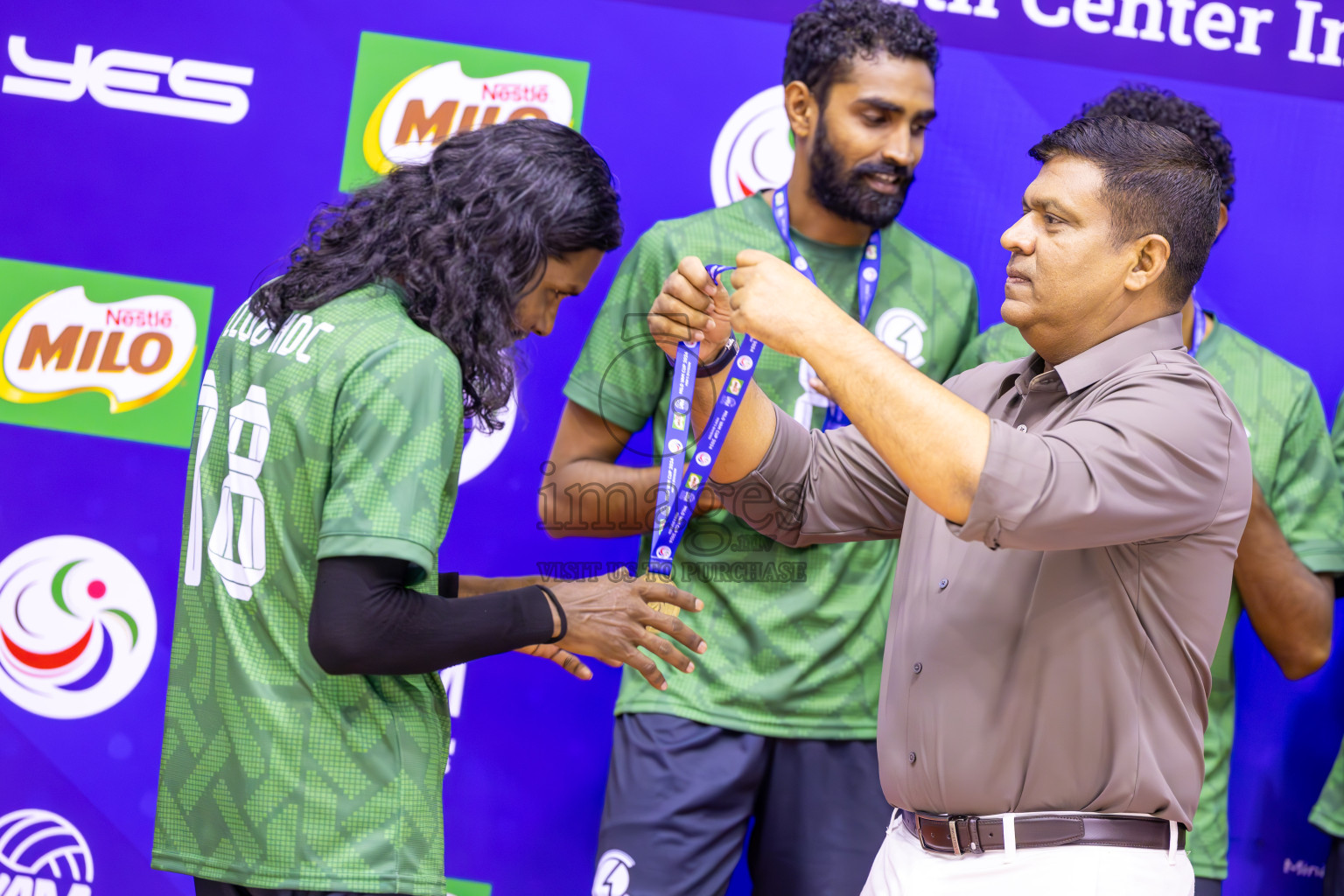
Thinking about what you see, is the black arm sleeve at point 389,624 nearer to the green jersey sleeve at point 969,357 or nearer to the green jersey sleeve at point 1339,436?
the green jersey sleeve at point 969,357

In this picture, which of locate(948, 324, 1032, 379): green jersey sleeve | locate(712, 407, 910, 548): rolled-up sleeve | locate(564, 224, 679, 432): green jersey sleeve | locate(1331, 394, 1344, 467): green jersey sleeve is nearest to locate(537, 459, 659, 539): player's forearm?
locate(564, 224, 679, 432): green jersey sleeve

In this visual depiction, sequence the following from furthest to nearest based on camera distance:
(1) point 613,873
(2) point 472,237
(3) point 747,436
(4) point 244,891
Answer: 1. (1) point 613,873
2. (3) point 747,436
3. (2) point 472,237
4. (4) point 244,891

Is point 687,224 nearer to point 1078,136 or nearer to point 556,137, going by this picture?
point 556,137

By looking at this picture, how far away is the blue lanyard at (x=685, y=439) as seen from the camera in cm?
210

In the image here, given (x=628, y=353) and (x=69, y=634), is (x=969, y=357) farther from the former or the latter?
(x=69, y=634)

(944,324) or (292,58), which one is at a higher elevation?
(292,58)

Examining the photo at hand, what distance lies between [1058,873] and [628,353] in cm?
144

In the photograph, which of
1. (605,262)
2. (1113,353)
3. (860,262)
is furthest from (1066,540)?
(605,262)

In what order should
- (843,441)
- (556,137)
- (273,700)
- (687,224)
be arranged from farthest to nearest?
(687,224)
(843,441)
(556,137)
(273,700)

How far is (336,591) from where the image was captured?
1671mm

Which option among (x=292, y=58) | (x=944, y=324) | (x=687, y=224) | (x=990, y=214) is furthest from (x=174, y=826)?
(x=990, y=214)

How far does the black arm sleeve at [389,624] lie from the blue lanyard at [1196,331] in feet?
6.53

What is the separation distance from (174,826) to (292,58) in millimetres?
2178

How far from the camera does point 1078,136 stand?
6.30 ft
